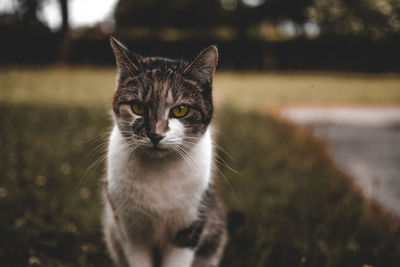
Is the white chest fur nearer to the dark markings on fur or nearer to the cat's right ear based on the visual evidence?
the dark markings on fur

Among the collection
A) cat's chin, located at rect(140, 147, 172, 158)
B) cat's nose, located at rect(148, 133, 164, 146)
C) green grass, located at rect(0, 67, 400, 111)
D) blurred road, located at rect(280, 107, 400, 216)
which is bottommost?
green grass, located at rect(0, 67, 400, 111)

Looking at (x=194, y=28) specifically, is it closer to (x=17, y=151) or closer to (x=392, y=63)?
(x=392, y=63)

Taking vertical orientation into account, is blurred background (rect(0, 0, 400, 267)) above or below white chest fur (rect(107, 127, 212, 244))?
below

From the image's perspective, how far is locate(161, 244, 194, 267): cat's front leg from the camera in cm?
137

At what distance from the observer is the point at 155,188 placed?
4.31 ft

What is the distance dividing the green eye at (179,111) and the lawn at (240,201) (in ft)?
1.59

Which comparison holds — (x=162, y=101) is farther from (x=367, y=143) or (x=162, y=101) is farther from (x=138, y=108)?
(x=367, y=143)

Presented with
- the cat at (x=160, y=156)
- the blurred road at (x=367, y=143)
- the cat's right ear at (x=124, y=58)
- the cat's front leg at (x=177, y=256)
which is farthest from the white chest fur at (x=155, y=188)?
the blurred road at (x=367, y=143)

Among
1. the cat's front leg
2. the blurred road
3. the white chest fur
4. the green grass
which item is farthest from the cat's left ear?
the green grass

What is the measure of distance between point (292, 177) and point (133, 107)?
182 centimetres

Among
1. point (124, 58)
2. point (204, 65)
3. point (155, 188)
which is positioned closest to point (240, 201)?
point (155, 188)

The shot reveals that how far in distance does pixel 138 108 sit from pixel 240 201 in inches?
48.6

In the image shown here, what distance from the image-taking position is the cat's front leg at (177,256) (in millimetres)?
1368

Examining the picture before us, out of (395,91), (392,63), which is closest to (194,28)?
(395,91)
